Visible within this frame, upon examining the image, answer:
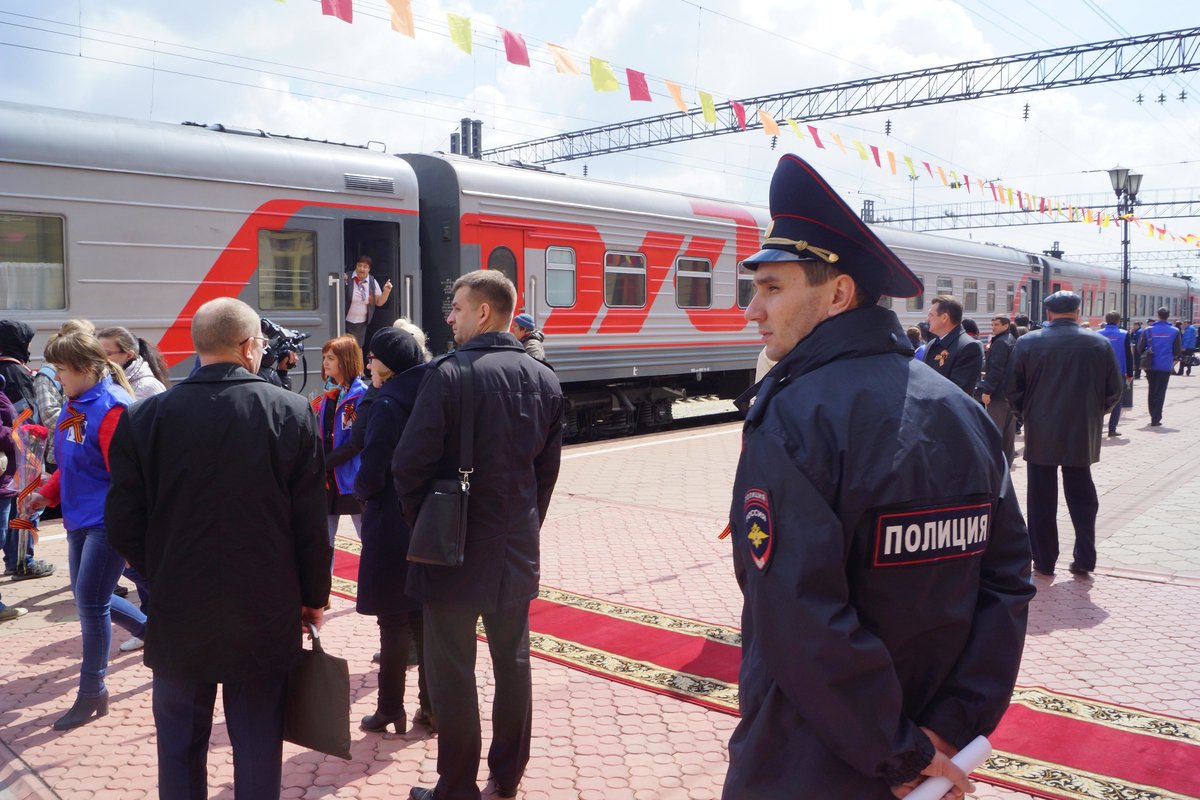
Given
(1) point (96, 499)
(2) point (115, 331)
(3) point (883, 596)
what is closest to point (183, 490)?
(1) point (96, 499)

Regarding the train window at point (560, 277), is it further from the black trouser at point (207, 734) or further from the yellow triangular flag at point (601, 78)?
the black trouser at point (207, 734)

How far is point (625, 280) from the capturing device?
1273cm

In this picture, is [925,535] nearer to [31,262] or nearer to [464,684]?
[464,684]

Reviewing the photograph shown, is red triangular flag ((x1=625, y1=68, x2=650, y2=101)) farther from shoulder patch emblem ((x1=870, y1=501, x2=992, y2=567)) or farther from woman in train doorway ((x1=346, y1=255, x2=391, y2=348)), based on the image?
shoulder patch emblem ((x1=870, y1=501, x2=992, y2=567))

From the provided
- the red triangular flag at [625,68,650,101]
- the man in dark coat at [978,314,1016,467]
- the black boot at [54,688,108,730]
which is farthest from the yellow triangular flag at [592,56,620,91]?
the black boot at [54,688,108,730]

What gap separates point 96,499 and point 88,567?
0.29 meters

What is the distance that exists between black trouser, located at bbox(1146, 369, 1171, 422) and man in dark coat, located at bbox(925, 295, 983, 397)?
31.5 ft

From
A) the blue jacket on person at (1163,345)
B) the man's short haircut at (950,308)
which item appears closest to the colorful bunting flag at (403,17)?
the man's short haircut at (950,308)

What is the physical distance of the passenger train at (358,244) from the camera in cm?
785

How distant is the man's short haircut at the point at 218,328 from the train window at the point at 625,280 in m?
9.45

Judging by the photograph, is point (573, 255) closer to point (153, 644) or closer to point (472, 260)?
point (472, 260)

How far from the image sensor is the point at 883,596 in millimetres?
1771

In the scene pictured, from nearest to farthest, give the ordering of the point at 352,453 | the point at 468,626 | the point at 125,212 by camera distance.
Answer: the point at 468,626
the point at 352,453
the point at 125,212

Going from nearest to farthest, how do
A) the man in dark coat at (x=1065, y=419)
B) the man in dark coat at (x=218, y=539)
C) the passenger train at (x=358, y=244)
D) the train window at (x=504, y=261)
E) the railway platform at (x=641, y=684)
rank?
the man in dark coat at (x=218, y=539)
the railway platform at (x=641, y=684)
the man in dark coat at (x=1065, y=419)
the passenger train at (x=358, y=244)
the train window at (x=504, y=261)
